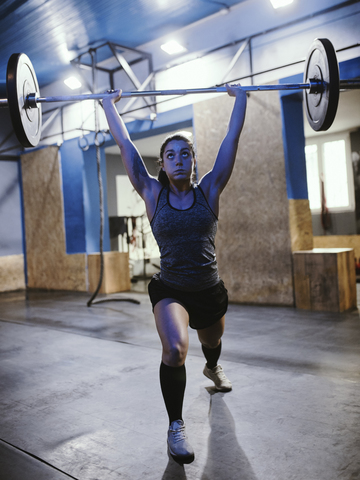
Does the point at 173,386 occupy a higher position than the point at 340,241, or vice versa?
the point at 340,241

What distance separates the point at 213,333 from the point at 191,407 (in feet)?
1.28

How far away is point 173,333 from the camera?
1.62 m

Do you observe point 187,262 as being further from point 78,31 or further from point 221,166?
point 78,31

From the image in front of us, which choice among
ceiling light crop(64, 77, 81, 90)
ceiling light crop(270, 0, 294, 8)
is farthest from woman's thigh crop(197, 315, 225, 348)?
ceiling light crop(64, 77, 81, 90)

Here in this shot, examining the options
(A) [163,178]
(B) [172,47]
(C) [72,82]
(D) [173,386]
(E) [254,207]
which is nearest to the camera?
(D) [173,386]

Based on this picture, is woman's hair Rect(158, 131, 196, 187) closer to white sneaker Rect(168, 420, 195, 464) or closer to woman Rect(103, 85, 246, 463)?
woman Rect(103, 85, 246, 463)

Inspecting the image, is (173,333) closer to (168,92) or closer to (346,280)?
(168,92)

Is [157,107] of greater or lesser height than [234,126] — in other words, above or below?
above

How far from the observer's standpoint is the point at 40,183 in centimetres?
731

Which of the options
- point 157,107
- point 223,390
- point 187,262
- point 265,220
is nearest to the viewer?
point 187,262

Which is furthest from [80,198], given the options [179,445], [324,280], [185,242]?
[179,445]

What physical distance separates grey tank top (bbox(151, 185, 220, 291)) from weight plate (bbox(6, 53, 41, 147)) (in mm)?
1006

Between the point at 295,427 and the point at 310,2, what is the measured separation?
13.8 ft

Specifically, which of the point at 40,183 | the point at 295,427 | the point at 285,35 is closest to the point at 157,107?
the point at 285,35
